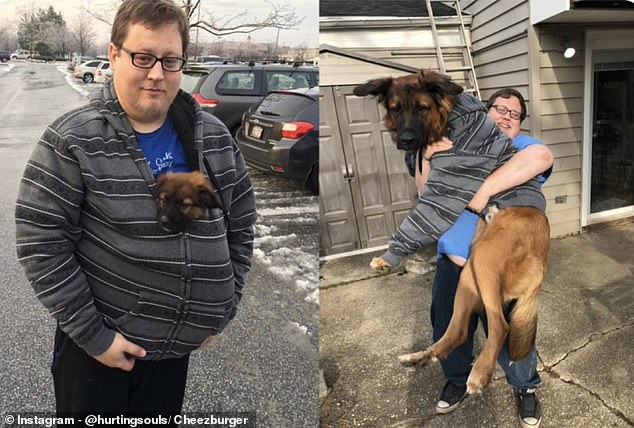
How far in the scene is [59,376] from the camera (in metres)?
1.15

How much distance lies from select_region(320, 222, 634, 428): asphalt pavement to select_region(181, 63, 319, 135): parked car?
67 cm

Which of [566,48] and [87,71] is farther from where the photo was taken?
[566,48]

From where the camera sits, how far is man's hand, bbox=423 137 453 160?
3.47 feet

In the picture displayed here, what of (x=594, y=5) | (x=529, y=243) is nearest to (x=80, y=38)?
(x=529, y=243)

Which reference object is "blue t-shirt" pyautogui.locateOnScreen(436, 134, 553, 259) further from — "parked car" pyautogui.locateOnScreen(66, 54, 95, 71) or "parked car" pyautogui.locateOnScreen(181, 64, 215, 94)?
"parked car" pyautogui.locateOnScreen(66, 54, 95, 71)

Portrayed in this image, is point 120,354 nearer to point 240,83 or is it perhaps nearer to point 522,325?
point 522,325

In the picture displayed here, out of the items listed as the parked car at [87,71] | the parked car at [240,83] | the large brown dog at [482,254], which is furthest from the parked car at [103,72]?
the large brown dog at [482,254]

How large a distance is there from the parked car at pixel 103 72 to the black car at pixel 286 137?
0.62m

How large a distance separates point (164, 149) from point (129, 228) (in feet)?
0.63

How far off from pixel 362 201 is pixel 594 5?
60.2 inches

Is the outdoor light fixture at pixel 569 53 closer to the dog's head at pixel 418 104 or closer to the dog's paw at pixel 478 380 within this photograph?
the dog's head at pixel 418 104

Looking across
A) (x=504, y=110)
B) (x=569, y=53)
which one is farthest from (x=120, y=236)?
(x=569, y=53)

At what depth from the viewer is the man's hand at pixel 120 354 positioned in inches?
42.9

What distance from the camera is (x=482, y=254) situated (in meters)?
1.16
